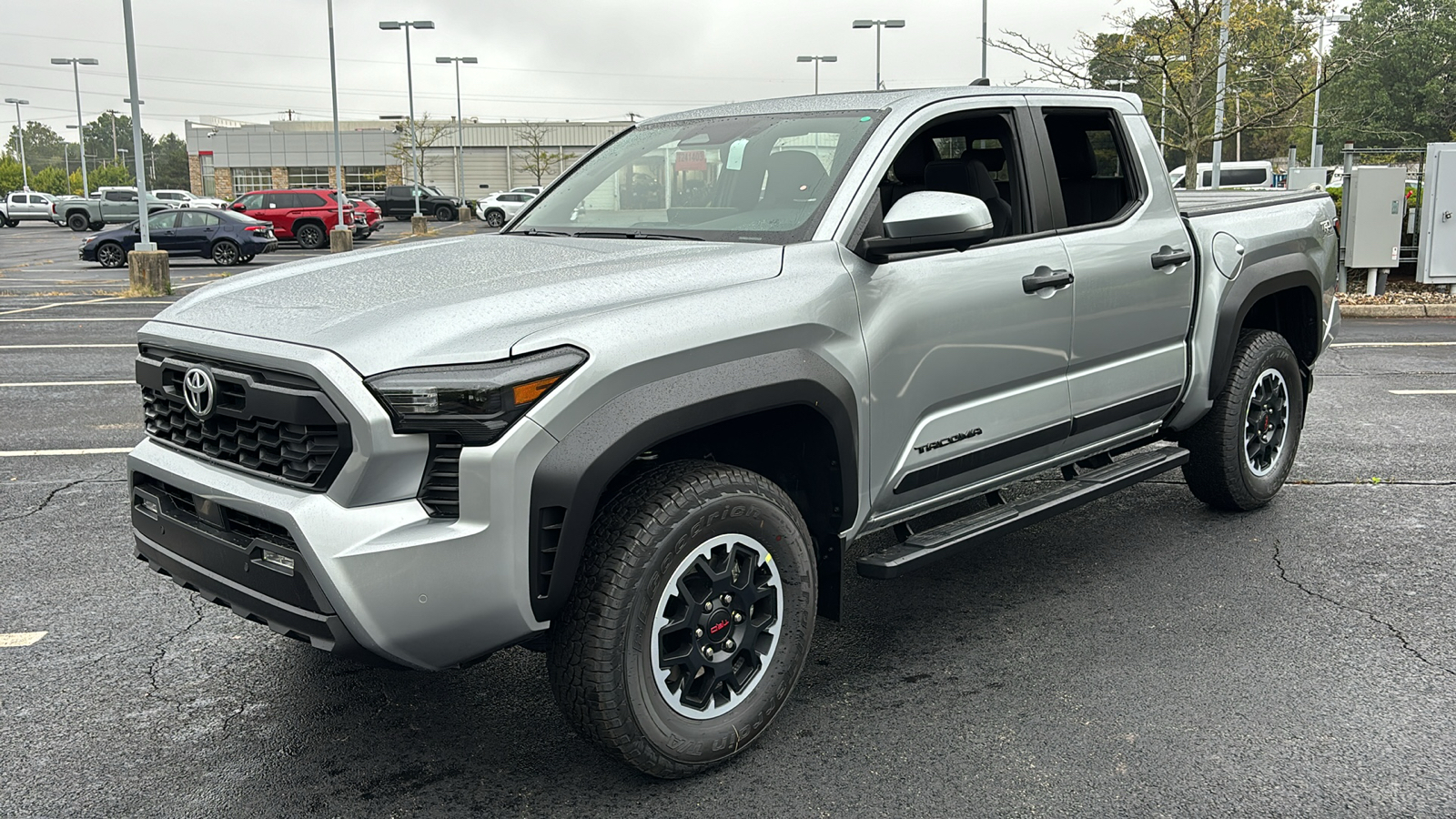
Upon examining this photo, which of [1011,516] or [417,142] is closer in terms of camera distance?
[1011,516]

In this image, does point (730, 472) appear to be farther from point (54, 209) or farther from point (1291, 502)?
point (54, 209)

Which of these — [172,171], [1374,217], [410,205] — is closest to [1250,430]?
[1374,217]

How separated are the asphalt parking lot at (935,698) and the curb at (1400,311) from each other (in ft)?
31.4

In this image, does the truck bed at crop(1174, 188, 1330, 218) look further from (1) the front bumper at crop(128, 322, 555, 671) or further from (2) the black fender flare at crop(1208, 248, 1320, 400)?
(1) the front bumper at crop(128, 322, 555, 671)

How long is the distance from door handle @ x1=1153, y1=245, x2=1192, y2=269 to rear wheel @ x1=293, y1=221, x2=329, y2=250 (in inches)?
1298

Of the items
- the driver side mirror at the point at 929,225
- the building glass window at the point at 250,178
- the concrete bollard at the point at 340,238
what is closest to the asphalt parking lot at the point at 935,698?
the driver side mirror at the point at 929,225

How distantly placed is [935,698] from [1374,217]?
45.3ft

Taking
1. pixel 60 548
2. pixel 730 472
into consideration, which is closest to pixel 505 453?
pixel 730 472

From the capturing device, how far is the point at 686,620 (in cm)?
314

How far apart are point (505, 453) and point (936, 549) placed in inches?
64.4

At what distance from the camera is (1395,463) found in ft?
22.0

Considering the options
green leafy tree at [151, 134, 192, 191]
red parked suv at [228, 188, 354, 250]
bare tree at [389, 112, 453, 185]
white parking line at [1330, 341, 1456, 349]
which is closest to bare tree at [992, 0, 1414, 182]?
white parking line at [1330, 341, 1456, 349]

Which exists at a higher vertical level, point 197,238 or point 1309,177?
point 1309,177

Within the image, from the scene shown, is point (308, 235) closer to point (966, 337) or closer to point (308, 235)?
point (308, 235)
